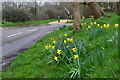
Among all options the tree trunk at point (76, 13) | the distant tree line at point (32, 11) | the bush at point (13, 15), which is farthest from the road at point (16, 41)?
the distant tree line at point (32, 11)

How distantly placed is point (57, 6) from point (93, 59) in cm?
4505

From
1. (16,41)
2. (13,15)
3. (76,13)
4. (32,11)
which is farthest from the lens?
(32,11)

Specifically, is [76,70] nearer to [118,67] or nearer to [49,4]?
[118,67]

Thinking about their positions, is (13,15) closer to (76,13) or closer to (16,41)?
(16,41)

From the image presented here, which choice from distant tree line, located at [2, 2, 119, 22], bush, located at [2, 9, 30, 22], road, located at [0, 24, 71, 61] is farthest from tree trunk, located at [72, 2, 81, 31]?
bush, located at [2, 9, 30, 22]

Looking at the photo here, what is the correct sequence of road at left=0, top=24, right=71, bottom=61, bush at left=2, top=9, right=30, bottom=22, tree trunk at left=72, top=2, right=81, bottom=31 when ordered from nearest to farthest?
road at left=0, top=24, right=71, bottom=61, tree trunk at left=72, top=2, right=81, bottom=31, bush at left=2, top=9, right=30, bottom=22

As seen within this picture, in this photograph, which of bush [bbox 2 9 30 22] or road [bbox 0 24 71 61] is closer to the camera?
road [bbox 0 24 71 61]

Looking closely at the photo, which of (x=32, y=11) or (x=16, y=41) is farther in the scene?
(x=32, y=11)

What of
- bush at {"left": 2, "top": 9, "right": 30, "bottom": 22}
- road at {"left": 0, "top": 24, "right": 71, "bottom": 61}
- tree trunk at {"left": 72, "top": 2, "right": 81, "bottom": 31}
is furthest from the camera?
bush at {"left": 2, "top": 9, "right": 30, "bottom": 22}

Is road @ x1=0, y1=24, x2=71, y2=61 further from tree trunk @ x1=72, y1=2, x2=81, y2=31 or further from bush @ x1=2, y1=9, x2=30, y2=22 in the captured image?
bush @ x1=2, y1=9, x2=30, y2=22

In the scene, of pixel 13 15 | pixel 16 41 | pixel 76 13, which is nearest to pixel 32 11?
pixel 13 15

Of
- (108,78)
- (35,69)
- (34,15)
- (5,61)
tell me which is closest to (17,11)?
(34,15)

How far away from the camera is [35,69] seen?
4.74 metres

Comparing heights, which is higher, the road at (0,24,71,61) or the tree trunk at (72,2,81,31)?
the tree trunk at (72,2,81,31)
